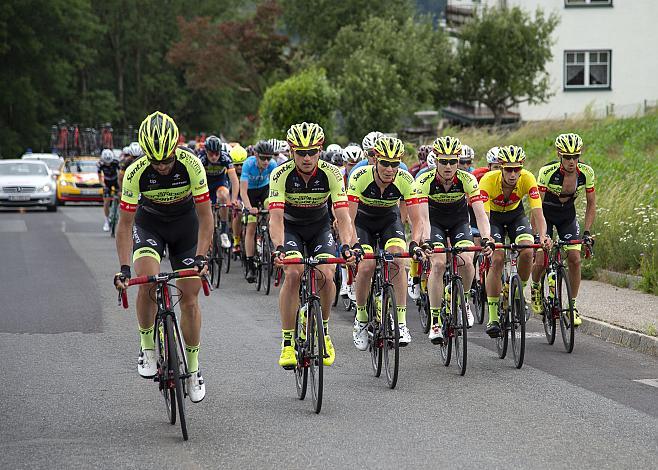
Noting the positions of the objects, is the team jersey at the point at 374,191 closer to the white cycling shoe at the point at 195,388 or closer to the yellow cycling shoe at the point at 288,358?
the yellow cycling shoe at the point at 288,358

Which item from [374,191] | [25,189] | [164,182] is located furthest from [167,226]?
[25,189]

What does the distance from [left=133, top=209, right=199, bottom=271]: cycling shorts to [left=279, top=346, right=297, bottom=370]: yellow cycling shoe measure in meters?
1.08

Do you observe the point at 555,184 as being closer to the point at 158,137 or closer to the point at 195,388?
the point at 195,388

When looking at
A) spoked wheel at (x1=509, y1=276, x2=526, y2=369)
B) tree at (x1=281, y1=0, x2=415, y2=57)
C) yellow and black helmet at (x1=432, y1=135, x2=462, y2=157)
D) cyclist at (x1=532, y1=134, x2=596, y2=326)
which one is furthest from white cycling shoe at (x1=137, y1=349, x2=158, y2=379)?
tree at (x1=281, y1=0, x2=415, y2=57)

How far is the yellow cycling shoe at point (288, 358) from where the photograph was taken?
915 cm

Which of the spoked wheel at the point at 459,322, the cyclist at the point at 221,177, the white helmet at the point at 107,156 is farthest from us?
the white helmet at the point at 107,156

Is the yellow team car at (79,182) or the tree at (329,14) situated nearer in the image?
the yellow team car at (79,182)

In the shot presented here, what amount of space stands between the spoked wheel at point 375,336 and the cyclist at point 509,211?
1.42 m

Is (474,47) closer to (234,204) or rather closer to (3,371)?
(234,204)

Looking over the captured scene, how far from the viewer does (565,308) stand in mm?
11734

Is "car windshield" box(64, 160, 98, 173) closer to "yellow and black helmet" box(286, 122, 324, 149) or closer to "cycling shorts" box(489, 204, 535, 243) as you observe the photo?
"cycling shorts" box(489, 204, 535, 243)

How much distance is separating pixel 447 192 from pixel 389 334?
2407 millimetres

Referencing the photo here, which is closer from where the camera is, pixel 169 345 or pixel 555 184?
pixel 169 345

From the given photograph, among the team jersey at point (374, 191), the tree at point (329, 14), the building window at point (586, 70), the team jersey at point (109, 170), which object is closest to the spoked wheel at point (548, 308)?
the team jersey at point (374, 191)
